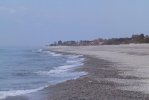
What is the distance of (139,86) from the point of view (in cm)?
1596

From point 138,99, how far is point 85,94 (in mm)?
2214

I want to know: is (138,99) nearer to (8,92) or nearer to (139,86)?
(139,86)

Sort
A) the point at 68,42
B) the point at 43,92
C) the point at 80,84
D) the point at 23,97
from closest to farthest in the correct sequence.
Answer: the point at 23,97 → the point at 43,92 → the point at 80,84 → the point at 68,42

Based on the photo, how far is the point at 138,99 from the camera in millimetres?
12555

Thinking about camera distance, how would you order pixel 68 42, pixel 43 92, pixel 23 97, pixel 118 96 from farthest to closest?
pixel 68 42
pixel 43 92
pixel 23 97
pixel 118 96

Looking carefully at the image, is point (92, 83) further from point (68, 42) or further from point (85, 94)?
point (68, 42)

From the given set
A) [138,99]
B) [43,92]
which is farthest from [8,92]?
[138,99]

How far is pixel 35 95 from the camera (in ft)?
49.7

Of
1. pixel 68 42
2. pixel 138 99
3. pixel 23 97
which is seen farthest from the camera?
pixel 68 42

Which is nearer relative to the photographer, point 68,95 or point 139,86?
point 68,95

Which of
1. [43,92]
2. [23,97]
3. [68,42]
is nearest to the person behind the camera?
[23,97]

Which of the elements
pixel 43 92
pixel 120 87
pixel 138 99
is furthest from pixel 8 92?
pixel 138 99

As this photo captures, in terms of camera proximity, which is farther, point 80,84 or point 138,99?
point 80,84

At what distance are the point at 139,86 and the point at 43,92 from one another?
3928mm
